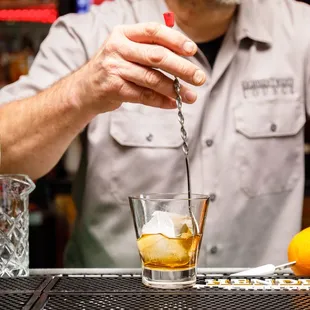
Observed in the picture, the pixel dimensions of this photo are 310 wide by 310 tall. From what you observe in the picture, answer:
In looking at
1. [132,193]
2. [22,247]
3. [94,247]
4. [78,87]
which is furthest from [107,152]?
[22,247]

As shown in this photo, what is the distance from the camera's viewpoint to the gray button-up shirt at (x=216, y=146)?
1.67 metres

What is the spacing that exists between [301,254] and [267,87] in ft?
2.57

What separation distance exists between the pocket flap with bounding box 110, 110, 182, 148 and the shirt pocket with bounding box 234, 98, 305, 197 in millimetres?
175

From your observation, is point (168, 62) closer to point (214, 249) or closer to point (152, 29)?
point (152, 29)

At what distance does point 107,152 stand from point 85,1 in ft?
5.89

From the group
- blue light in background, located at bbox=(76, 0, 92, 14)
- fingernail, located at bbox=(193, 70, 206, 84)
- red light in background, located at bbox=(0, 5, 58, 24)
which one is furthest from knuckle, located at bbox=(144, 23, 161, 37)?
red light in background, located at bbox=(0, 5, 58, 24)

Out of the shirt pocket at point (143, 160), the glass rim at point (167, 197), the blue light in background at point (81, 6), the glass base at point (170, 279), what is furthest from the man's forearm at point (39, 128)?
the blue light in background at point (81, 6)

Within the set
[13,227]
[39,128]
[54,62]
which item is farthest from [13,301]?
[54,62]

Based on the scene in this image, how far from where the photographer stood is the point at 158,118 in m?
1.70

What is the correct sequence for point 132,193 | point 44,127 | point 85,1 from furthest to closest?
point 85,1 → point 132,193 → point 44,127

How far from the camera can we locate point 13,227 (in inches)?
42.7

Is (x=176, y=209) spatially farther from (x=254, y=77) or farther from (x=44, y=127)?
(x=254, y=77)

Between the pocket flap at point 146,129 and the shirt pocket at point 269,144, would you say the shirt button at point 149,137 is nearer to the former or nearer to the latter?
the pocket flap at point 146,129

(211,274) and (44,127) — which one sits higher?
(44,127)
